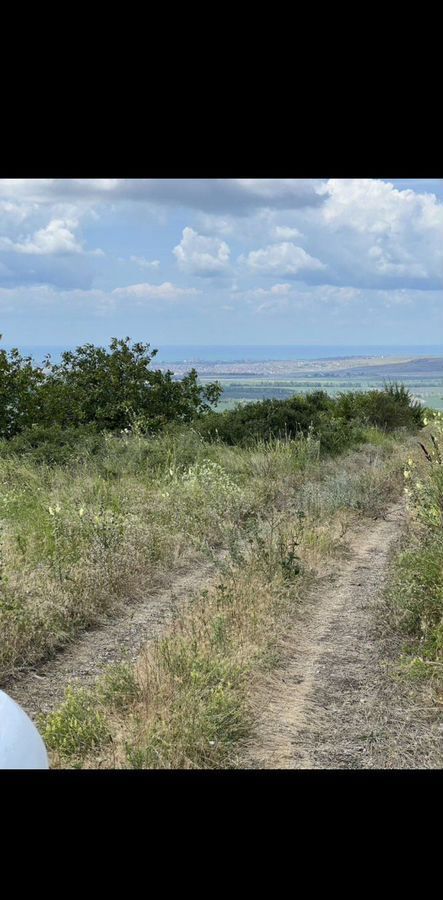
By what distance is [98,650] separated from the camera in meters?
4.93

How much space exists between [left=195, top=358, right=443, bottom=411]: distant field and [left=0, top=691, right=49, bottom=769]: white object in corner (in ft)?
38.9

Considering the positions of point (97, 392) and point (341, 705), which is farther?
point (97, 392)

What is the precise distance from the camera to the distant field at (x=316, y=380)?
15.6 m

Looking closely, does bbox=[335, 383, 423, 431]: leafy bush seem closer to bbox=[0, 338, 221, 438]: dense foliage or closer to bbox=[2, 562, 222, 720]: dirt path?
bbox=[0, 338, 221, 438]: dense foliage

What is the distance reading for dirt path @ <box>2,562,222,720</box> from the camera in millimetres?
4289

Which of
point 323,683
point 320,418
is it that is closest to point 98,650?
point 323,683

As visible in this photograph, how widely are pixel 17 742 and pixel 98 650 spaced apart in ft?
9.40

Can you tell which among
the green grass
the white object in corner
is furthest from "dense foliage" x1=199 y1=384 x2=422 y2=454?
the white object in corner

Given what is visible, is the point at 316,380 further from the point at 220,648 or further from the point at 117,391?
the point at 220,648

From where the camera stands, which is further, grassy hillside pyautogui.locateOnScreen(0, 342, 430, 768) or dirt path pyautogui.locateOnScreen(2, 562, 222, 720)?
dirt path pyautogui.locateOnScreen(2, 562, 222, 720)

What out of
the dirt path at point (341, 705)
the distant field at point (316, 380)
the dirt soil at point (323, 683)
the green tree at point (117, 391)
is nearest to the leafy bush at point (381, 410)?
the distant field at point (316, 380)
